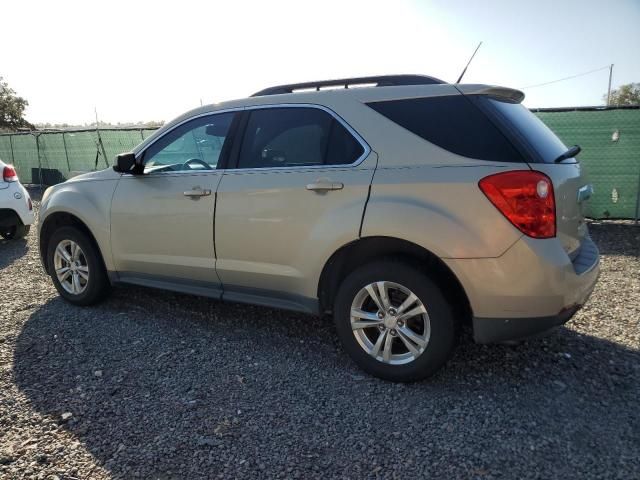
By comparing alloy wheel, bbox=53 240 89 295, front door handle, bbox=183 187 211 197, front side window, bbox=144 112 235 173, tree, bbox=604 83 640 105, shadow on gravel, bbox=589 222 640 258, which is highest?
tree, bbox=604 83 640 105

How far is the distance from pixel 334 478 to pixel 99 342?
2389 mm

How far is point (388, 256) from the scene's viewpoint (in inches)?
118

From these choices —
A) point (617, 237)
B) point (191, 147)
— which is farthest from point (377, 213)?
point (617, 237)

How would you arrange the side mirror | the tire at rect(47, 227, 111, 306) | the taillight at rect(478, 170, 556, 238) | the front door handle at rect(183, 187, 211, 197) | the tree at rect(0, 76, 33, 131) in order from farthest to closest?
the tree at rect(0, 76, 33, 131), the tire at rect(47, 227, 111, 306), the side mirror, the front door handle at rect(183, 187, 211, 197), the taillight at rect(478, 170, 556, 238)

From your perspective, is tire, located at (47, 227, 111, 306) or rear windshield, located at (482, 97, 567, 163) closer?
rear windshield, located at (482, 97, 567, 163)

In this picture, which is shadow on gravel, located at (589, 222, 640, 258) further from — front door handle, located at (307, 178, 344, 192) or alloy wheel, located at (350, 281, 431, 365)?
front door handle, located at (307, 178, 344, 192)

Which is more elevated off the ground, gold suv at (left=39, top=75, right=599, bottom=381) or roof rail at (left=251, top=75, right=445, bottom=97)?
roof rail at (left=251, top=75, right=445, bottom=97)

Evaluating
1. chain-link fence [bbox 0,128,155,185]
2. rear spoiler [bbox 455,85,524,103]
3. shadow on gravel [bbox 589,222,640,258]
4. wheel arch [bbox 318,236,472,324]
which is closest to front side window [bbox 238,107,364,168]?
wheel arch [bbox 318,236,472,324]

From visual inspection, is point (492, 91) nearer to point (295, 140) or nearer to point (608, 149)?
point (295, 140)

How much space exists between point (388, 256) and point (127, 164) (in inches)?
91.7

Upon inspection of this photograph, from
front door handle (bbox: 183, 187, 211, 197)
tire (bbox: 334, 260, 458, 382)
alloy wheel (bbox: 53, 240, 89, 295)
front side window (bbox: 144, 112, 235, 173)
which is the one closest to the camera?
tire (bbox: 334, 260, 458, 382)

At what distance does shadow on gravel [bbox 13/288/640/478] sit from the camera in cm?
237

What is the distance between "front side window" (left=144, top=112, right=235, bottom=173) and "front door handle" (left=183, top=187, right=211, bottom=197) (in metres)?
0.20

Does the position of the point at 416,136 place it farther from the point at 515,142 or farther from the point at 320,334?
the point at 320,334
